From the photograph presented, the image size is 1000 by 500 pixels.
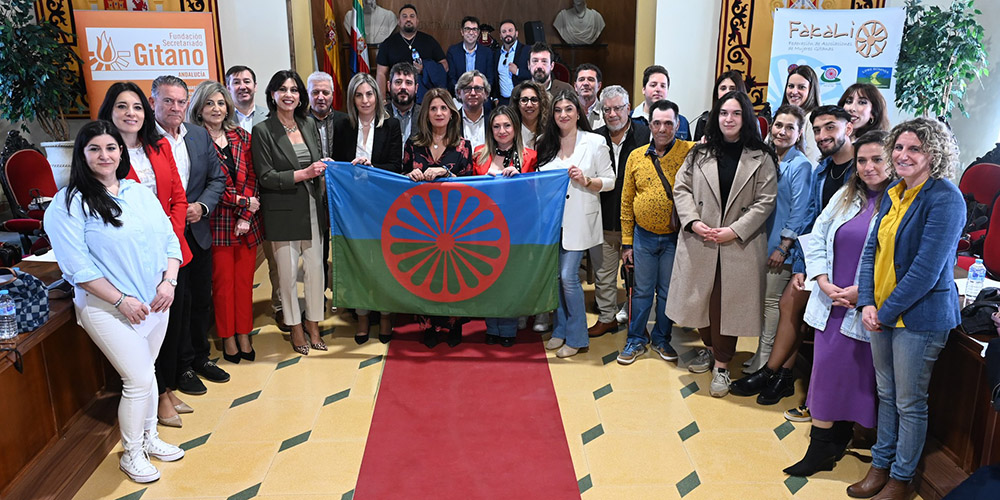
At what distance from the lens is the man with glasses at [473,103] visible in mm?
4531

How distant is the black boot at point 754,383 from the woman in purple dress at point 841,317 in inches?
25.3

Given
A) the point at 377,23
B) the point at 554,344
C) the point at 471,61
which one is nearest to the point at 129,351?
the point at 554,344

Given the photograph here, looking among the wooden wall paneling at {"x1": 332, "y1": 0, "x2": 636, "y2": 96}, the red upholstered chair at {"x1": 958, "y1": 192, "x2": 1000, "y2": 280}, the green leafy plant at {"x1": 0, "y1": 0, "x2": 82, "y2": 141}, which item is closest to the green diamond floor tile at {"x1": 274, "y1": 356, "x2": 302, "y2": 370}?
the green leafy plant at {"x1": 0, "y1": 0, "x2": 82, "y2": 141}

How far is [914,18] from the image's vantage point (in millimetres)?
6891

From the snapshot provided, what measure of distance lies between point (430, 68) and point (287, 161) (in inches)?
102

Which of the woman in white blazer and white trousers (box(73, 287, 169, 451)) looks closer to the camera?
white trousers (box(73, 287, 169, 451))

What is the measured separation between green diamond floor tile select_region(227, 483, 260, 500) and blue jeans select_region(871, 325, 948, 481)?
2592 millimetres

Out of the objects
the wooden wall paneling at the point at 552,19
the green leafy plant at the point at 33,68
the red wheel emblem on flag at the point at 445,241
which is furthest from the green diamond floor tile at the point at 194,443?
the wooden wall paneling at the point at 552,19

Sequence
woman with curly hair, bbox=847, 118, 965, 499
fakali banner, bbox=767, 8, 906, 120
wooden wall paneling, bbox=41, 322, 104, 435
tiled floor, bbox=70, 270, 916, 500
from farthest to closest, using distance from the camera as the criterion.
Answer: fakali banner, bbox=767, 8, 906, 120, wooden wall paneling, bbox=41, 322, 104, 435, tiled floor, bbox=70, 270, 916, 500, woman with curly hair, bbox=847, 118, 965, 499

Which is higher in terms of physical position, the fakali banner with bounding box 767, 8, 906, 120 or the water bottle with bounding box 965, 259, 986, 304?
the fakali banner with bounding box 767, 8, 906, 120

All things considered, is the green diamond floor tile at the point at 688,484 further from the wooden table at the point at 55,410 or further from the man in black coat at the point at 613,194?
the wooden table at the point at 55,410

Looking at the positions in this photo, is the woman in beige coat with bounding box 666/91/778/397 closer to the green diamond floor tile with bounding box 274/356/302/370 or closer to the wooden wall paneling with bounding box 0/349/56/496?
the green diamond floor tile with bounding box 274/356/302/370

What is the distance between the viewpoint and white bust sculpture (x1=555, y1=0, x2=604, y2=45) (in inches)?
329

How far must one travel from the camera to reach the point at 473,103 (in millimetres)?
4562
